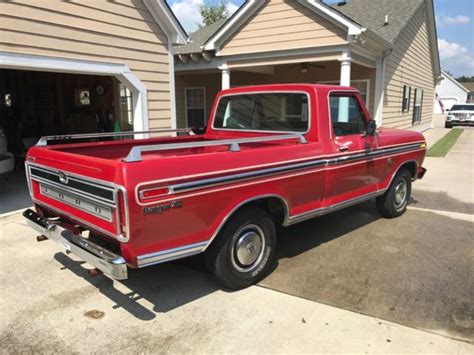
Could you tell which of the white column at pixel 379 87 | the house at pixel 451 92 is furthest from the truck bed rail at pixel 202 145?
the house at pixel 451 92

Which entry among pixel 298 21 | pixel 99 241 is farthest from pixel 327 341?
pixel 298 21

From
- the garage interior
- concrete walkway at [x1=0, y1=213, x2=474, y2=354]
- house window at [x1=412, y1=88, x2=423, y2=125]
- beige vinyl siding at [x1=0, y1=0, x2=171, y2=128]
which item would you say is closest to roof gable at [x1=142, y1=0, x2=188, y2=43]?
beige vinyl siding at [x1=0, y1=0, x2=171, y2=128]

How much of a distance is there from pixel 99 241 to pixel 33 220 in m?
0.70

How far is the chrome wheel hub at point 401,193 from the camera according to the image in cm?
609

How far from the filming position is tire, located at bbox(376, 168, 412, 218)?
19.4 feet

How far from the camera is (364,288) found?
382cm

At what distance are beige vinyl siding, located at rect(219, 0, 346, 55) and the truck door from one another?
541 cm

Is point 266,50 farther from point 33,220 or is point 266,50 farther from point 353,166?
point 33,220

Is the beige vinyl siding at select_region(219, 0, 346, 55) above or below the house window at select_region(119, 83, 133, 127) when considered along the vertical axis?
Answer: above

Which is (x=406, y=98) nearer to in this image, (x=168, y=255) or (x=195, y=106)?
(x=195, y=106)

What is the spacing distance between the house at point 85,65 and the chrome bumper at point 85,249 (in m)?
2.98

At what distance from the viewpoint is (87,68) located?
6605mm

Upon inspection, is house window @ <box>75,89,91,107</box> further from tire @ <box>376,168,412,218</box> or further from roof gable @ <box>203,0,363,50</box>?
tire @ <box>376,168,412,218</box>

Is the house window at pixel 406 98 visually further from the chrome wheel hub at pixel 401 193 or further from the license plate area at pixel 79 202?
the license plate area at pixel 79 202
